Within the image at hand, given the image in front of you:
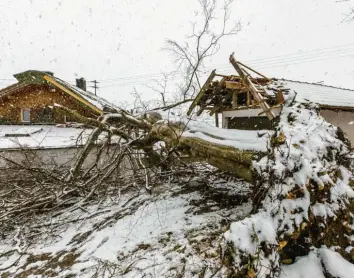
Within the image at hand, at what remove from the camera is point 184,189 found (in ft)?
20.6

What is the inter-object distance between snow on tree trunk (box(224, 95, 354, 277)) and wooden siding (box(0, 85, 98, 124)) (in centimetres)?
1096

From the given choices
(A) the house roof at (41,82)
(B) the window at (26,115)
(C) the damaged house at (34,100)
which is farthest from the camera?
(B) the window at (26,115)

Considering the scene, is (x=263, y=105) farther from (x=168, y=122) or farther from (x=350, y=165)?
(x=350, y=165)

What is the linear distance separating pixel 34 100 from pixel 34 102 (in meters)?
0.09

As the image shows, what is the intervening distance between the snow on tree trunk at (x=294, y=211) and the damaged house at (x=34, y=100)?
34.3ft

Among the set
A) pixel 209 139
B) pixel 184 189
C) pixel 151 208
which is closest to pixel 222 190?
pixel 184 189

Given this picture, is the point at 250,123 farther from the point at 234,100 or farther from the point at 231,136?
the point at 231,136

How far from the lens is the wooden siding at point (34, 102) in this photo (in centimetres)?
1274

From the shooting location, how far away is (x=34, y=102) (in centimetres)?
1295

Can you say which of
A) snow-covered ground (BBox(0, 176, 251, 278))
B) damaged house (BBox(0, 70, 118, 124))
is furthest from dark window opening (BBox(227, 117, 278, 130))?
damaged house (BBox(0, 70, 118, 124))

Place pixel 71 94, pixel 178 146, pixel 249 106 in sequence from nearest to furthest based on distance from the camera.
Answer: pixel 178 146, pixel 249 106, pixel 71 94

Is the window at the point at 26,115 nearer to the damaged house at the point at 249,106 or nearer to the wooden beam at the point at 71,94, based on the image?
the wooden beam at the point at 71,94

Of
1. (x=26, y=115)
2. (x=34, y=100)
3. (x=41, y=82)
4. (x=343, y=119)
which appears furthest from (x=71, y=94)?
(x=343, y=119)

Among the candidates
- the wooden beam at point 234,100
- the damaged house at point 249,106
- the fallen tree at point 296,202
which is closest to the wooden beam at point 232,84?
the damaged house at point 249,106
